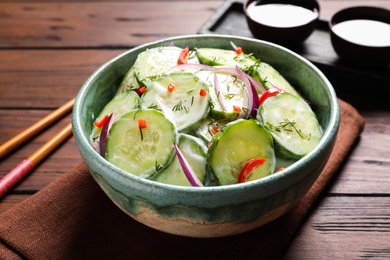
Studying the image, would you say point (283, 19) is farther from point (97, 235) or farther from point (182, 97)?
point (97, 235)

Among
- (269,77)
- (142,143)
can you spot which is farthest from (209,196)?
(269,77)

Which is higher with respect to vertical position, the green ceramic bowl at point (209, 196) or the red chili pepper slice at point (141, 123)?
the red chili pepper slice at point (141, 123)

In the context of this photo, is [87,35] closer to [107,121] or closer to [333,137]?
[107,121]

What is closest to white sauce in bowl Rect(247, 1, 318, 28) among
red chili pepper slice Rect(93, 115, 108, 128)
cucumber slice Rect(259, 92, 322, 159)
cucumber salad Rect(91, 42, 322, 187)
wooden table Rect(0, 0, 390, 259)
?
wooden table Rect(0, 0, 390, 259)

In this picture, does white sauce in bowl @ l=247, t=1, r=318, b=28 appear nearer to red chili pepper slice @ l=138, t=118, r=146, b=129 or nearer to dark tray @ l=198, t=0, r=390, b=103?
dark tray @ l=198, t=0, r=390, b=103

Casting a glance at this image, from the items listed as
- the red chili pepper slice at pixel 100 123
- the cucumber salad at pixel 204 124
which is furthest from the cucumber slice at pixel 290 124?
the red chili pepper slice at pixel 100 123

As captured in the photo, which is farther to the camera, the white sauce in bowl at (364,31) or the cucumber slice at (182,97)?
the white sauce in bowl at (364,31)

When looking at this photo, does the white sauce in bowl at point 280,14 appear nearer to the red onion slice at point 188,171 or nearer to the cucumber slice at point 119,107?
the cucumber slice at point 119,107

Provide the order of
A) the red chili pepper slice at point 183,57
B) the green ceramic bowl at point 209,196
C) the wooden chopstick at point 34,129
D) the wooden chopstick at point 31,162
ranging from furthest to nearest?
the wooden chopstick at point 34,129, the wooden chopstick at point 31,162, the red chili pepper slice at point 183,57, the green ceramic bowl at point 209,196
